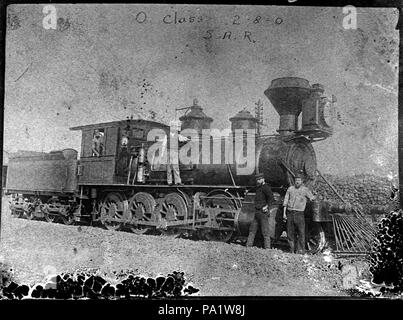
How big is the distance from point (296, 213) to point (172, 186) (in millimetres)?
1879

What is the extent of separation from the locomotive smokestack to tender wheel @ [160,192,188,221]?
1.80 metres

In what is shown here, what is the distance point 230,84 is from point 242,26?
822mm

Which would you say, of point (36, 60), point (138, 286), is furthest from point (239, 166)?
point (36, 60)

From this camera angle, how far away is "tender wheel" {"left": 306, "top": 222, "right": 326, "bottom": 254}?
5832mm

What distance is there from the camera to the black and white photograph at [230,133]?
5.76 metres

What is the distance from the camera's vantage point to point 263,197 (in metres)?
5.85

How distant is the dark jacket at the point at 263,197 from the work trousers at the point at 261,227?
9 cm

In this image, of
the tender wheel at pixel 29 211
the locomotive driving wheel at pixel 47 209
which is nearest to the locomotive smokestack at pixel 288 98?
the locomotive driving wheel at pixel 47 209

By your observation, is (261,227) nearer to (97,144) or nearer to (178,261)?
(178,261)

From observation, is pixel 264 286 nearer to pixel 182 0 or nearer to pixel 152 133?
pixel 152 133

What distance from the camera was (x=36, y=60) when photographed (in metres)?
6.11

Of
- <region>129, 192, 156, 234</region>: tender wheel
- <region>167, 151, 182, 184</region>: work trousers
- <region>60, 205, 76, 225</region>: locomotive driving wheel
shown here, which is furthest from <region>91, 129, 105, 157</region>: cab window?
<region>167, 151, 182, 184</region>: work trousers

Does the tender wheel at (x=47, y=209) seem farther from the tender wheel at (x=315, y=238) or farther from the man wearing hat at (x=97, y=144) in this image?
the tender wheel at (x=315, y=238)

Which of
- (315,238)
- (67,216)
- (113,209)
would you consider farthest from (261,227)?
(67,216)
